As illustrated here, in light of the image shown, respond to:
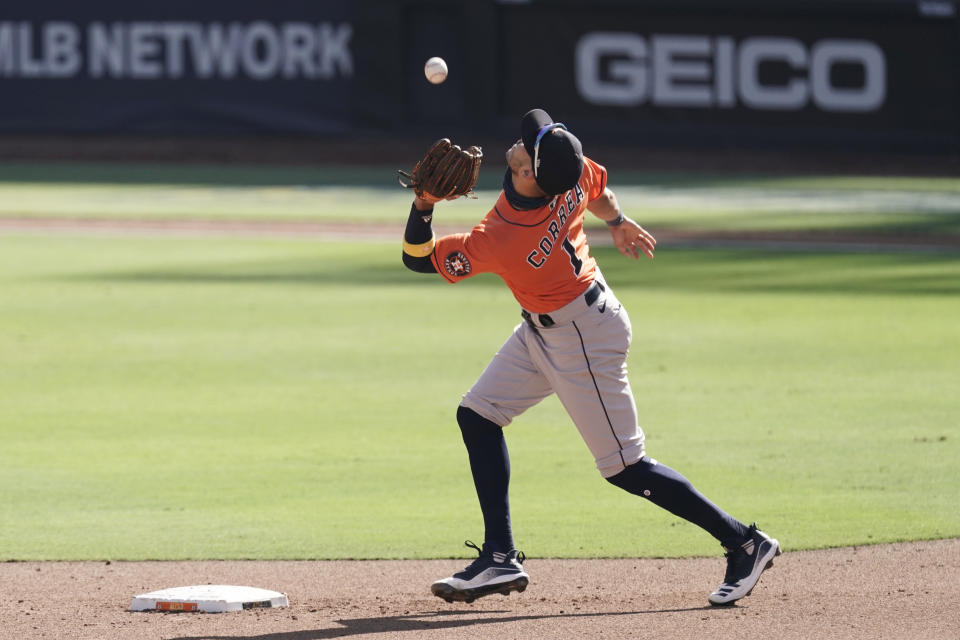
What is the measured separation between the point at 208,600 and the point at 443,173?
1.77m

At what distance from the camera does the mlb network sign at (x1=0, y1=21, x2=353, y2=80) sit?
27.5 m

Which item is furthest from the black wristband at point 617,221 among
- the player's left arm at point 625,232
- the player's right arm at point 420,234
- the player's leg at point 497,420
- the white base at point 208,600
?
the white base at point 208,600

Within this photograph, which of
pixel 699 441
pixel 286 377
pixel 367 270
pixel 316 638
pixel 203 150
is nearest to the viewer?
pixel 316 638

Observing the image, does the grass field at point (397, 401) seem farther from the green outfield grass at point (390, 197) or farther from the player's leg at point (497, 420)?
the green outfield grass at point (390, 197)

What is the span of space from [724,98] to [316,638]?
71.4 ft

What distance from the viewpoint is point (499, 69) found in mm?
26234

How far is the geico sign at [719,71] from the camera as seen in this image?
25.2 meters

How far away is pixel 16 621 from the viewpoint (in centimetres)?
530

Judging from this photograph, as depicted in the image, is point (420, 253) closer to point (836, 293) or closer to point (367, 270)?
point (836, 293)

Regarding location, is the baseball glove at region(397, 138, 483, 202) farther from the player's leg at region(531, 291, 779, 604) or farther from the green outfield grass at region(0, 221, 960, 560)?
the green outfield grass at region(0, 221, 960, 560)

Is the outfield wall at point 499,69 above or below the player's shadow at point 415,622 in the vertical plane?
above

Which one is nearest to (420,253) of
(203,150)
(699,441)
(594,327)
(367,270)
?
(594,327)

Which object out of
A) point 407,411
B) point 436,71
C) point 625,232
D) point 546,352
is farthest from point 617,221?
point 407,411

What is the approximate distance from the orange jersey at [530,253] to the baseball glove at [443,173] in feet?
0.50
